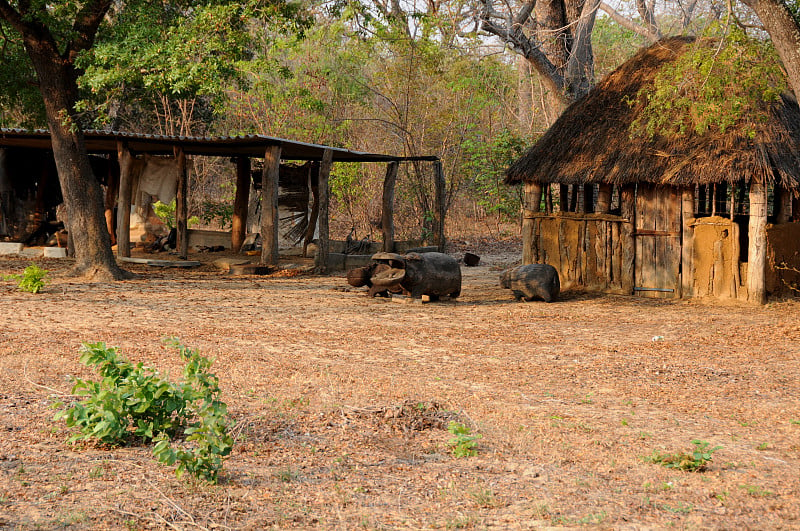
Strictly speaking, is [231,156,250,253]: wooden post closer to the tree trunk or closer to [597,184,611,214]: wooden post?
the tree trunk

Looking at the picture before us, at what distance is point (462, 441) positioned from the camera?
4.44m

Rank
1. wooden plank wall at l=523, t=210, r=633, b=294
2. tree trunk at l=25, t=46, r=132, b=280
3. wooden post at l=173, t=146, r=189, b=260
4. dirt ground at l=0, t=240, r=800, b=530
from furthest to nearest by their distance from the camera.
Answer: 1. wooden post at l=173, t=146, r=189, b=260
2. wooden plank wall at l=523, t=210, r=633, b=294
3. tree trunk at l=25, t=46, r=132, b=280
4. dirt ground at l=0, t=240, r=800, b=530

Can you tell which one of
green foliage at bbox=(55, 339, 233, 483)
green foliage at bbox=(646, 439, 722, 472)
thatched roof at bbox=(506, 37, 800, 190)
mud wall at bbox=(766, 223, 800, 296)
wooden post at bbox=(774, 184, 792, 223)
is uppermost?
thatched roof at bbox=(506, 37, 800, 190)

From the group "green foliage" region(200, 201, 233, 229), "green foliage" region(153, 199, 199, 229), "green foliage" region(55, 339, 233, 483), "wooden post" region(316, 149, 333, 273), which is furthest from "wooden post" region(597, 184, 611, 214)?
"green foliage" region(200, 201, 233, 229)

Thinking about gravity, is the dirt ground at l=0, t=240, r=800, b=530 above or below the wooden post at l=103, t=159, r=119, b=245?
below

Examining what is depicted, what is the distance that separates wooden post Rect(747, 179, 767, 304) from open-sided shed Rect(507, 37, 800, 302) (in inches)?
0.5

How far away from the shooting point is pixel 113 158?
17.7 metres

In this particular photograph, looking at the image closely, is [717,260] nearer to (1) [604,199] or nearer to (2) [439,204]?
(1) [604,199]

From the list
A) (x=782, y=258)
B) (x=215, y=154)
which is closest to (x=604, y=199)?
(x=782, y=258)

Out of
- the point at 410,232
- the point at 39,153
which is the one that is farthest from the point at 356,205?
the point at 39,153

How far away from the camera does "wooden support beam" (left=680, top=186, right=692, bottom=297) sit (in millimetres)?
11232

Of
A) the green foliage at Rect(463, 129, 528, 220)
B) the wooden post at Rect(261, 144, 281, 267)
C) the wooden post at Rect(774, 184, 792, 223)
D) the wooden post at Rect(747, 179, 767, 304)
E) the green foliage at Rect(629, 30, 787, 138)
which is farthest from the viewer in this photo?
the green foliage at Rect(463, 129, 528, 220)

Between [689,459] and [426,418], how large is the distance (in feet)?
5.16

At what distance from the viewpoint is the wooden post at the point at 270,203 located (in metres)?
14.4
